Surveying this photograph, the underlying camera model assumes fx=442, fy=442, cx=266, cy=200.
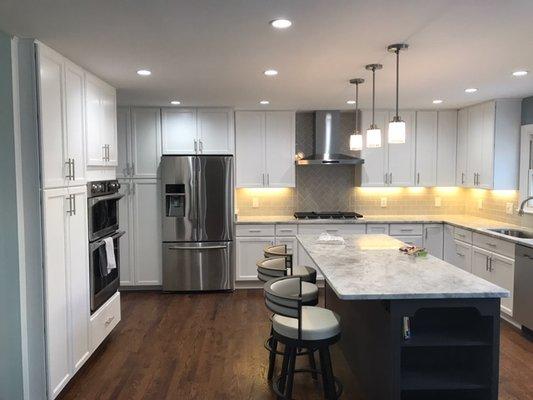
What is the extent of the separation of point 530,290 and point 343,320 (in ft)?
5.72


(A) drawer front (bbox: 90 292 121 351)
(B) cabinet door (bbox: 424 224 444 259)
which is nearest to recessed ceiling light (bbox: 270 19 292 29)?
(A) drawer front (bbox: 90 292 121 351)

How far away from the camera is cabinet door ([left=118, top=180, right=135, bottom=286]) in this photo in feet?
17.8

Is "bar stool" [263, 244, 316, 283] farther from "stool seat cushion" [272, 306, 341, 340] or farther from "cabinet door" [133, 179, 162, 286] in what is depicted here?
"cabinet door" [133, 179, 162, 286]

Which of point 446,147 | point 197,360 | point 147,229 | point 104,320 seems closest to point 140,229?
point 147,229

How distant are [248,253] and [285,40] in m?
3.31

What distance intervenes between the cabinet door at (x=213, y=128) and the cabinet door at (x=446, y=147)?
2.75 meters

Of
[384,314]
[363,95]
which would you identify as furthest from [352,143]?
[384,314]

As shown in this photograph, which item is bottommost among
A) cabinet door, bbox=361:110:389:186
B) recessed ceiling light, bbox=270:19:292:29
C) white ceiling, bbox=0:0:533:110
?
cabinet door, bbox=361:110:389:186

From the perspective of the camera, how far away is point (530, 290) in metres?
3.86

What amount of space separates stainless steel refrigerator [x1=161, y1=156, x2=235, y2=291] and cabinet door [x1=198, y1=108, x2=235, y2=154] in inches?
8.7

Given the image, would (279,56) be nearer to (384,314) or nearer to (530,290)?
(384,314)

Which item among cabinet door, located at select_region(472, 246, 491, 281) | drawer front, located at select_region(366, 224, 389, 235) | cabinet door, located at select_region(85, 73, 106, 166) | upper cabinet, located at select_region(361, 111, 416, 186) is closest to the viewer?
cabinet door, located at select_region(85, 73, 106, 166)

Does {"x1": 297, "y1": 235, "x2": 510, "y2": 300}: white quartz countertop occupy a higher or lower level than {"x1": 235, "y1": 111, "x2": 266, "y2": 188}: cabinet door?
lower

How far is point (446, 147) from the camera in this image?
231 inches
